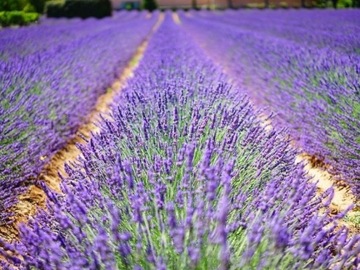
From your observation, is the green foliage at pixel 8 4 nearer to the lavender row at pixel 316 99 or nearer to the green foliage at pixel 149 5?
the lavender row at pixel 316 99

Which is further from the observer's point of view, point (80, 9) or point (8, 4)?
point (80, 9)

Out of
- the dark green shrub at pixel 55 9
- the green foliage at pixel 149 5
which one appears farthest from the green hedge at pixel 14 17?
the green foliage at pixel 149 5

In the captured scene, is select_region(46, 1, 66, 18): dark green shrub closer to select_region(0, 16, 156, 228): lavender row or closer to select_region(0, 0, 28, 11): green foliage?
select_region(0, 0, 28, 11): green foliage

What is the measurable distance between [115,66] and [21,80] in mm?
4131

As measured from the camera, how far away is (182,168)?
203 cm

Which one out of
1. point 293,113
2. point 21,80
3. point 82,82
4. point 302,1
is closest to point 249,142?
point 293,113

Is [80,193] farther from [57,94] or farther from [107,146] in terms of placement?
[57,94]

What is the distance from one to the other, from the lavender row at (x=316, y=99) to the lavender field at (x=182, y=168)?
0.06 feet

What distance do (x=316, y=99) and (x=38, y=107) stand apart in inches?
93.9

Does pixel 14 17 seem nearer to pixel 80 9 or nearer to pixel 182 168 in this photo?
pixel 182 168

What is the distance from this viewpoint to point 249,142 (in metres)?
2.45

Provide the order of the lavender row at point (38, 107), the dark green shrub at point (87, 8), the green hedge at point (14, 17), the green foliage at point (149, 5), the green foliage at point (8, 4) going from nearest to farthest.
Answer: the lavender row at point (38, 107) → the green foliage at point (8, 4) → the green hedge at point (14, 17) → the dark green shrub at point (87, 8) → the green foliage at point (149, 5)

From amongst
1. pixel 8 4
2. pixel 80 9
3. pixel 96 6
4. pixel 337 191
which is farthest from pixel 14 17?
pixel 96 6

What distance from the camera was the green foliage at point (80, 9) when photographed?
21172mm
